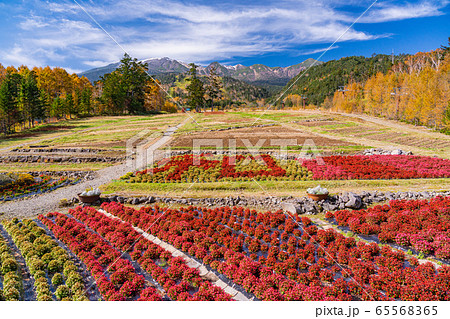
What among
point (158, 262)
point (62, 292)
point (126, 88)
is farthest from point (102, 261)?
point (126, 88)

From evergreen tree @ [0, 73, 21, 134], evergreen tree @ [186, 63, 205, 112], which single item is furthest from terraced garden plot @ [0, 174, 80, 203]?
evergreen tree @ [186, 63, 205, 112]

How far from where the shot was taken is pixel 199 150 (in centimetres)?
2897

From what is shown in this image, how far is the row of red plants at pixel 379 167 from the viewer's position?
716 inches

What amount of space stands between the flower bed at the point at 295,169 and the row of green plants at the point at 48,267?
950cm

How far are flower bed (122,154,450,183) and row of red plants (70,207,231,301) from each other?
806 cm

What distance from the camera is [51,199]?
54.1 ft

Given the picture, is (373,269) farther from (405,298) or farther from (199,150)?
(199,150)

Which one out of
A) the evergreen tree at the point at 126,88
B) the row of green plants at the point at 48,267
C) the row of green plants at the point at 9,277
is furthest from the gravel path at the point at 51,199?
the evergreen tree at the point at 126,88

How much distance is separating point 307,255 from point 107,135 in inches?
1549

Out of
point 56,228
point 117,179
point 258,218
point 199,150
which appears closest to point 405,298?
point 258,218

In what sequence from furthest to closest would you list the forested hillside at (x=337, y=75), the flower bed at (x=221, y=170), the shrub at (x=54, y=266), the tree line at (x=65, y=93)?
1. the forested hillside at (x=337, y=75)
2. the tree line at (x=65, y=93)
3. the flower bed at (x=221, y=170)
4. the shrub at (x=54, y=266)

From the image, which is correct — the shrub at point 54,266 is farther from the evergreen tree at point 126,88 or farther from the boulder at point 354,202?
the evergreen tree at point 126,88

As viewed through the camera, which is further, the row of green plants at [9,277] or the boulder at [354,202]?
the boulder at [354,202]

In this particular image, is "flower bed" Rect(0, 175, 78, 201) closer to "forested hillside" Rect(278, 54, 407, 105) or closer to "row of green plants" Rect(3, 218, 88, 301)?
"row of green plants" Rect(3, 218, 88, 301)
